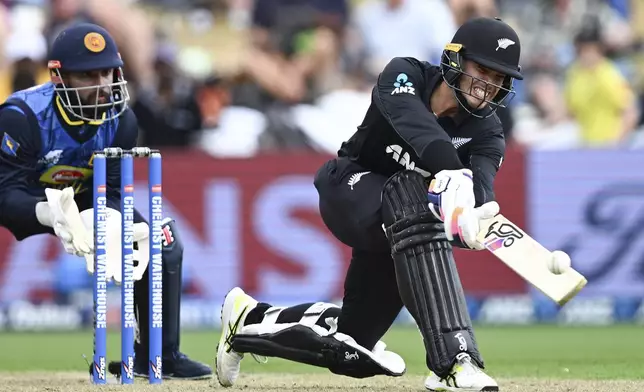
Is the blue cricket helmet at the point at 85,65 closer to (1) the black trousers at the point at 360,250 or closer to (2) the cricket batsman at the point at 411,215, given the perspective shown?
(2) the cricket batsman at the point at 411,215

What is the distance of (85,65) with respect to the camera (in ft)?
21.1

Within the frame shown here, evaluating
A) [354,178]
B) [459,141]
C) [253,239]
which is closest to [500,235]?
[459,141]

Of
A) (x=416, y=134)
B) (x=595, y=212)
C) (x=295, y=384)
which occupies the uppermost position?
(x=416, y=134)

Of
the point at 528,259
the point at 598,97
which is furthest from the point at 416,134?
the point at 598,97

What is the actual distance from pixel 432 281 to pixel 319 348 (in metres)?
0.93

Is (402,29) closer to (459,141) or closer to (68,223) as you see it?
(459,141)

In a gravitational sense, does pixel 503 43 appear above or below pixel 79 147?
above

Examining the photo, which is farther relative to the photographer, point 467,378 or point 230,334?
point 230,334

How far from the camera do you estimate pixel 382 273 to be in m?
5.84

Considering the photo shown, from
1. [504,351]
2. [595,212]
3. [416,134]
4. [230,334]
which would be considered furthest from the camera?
[595,212]

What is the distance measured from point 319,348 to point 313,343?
0.13 ft

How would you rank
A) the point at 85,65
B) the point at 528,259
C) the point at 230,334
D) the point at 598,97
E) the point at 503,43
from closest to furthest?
the point at 528,259 → the point at 503,43 → the point at 230,334 → the point at 85,65 → the point at 598,97

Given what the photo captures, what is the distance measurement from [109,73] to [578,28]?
8.19 m

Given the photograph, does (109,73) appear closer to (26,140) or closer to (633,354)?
(26,140)
